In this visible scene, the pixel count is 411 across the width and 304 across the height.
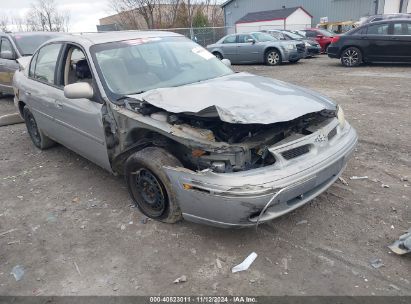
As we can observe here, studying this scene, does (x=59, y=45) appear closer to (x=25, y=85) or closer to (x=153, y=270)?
(x=25, y=85)

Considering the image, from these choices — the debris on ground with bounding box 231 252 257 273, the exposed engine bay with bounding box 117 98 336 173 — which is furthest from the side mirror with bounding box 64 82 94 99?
the debris on ground with bounding box 231 252 257 273

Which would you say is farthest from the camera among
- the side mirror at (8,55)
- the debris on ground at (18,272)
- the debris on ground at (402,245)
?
the side mirror at (8,55)

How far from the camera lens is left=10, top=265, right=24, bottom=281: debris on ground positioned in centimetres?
294

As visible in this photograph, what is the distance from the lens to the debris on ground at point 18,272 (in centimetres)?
294

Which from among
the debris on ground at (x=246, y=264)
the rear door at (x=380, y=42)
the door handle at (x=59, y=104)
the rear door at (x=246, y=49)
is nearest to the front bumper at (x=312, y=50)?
the rear door at (x=246, y=49)

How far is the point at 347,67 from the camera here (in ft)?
43.7

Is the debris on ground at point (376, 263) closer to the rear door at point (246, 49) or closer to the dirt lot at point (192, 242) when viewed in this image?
the dirt lot at point (192, 242)

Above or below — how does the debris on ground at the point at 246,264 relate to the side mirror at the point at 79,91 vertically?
below

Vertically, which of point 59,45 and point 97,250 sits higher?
point 59,45

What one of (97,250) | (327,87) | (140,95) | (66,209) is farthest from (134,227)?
(327,87)

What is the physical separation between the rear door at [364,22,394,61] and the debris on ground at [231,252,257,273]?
38.1 feet

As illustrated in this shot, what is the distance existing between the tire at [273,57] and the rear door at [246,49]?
0.37 metres

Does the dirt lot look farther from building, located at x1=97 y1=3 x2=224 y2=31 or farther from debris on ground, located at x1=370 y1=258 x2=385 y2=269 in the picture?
building, located at x1=97 y1=3 x2=224 y2=31

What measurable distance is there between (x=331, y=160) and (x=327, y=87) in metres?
7.15
